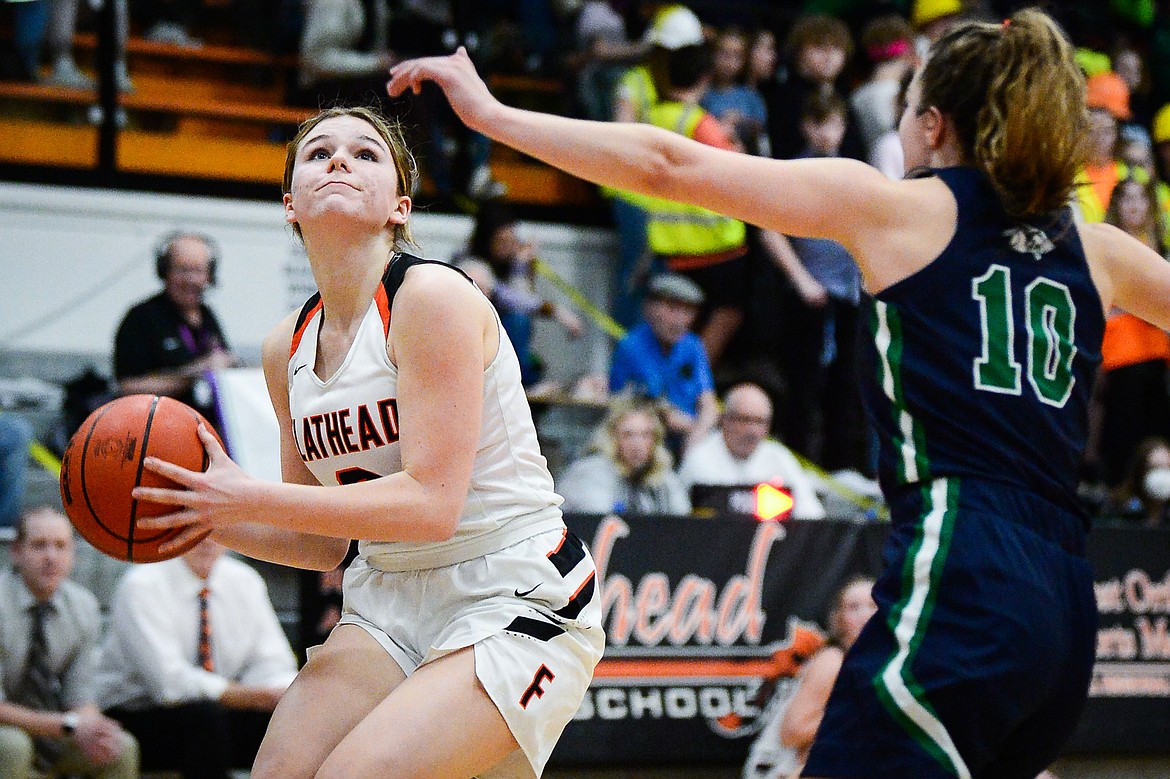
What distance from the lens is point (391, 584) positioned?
124 inches

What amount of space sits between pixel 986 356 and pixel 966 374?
0.16ft

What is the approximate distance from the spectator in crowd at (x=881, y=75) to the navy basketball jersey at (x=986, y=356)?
641 cm

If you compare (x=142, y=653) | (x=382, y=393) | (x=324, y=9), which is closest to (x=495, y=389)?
(x=382, y=393)

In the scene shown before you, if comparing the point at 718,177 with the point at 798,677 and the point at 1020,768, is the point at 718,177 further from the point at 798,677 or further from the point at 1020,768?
the point at 798,677

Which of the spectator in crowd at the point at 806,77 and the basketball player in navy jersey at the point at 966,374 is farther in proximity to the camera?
the spectator in crowd at the point at 806,77

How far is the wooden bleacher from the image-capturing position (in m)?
9.06

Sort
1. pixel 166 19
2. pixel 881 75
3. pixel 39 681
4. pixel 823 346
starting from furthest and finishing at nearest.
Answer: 1. pixel 166 19
2. pixel 881 75
3. pixel 823 346
4. pixel 39 681

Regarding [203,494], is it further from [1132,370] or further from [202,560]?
[1132,370]

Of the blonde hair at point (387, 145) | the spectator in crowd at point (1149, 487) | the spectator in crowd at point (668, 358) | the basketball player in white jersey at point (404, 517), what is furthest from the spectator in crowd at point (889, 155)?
the basketball player in white jersey at point (404, 517)

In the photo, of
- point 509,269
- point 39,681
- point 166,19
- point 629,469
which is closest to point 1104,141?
point 509,269

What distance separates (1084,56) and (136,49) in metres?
6.64

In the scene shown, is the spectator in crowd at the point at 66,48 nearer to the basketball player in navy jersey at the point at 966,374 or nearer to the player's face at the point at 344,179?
the player's face at the point at 344,179

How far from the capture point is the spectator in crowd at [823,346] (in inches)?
342

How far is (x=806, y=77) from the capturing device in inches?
365
